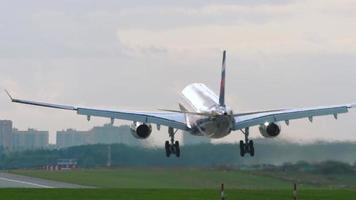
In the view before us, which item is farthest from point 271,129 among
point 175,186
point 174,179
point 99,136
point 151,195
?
point 99,136

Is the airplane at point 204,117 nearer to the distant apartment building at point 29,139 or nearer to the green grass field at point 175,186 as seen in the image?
the green grass field at point 175,186

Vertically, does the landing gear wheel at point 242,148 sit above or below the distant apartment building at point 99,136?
below

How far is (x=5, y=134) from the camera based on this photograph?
141875 millimetres

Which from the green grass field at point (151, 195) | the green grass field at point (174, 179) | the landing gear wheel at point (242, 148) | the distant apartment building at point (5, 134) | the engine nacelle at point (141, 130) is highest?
the distant apartment building at point (5, 134)

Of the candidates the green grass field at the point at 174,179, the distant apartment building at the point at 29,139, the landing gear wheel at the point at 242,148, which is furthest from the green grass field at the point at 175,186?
the distant apartment building at the point at 29,139

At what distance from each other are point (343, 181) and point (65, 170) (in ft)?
135

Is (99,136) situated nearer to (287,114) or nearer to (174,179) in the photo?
(174,179)

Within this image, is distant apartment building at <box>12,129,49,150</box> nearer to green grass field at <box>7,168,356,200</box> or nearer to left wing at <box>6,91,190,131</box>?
green grass field at <box>7,168,356,200</box>

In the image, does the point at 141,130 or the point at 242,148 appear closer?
the point at 141,130

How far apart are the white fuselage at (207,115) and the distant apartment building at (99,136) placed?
550 inches

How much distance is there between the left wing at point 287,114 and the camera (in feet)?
279

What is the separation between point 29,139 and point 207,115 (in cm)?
6898

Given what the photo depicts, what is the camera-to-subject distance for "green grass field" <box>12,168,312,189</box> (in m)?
93.7

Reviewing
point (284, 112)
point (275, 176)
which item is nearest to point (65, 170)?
point (275, 176)
